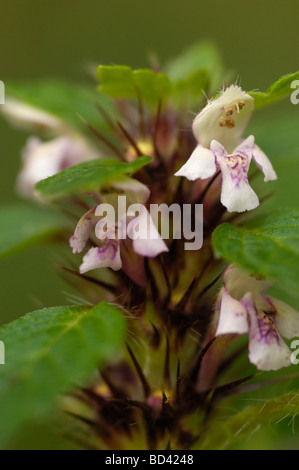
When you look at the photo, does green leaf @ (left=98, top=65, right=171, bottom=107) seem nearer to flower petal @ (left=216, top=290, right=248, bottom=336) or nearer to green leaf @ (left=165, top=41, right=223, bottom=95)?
green leaf @ (left=165, top=41, right=223, bottom=95)

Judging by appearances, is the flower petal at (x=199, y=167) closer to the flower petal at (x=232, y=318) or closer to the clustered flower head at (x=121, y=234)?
the clustered flower head at (x=121, y=234)


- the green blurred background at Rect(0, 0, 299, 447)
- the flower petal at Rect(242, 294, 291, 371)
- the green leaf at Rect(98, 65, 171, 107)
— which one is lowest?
the flower petal at Rect(242, 294, 291, 371)

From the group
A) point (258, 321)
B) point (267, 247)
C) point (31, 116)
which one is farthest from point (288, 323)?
point (31, 116)

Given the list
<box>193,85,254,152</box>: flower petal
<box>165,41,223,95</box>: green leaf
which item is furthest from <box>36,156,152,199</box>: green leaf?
<box>165,41,223,95</box>: green leaf

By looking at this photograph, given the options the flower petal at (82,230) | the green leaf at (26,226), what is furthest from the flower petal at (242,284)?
the green leaf at (26,226)

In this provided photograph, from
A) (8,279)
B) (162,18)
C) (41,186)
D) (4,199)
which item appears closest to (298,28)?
(162,18)

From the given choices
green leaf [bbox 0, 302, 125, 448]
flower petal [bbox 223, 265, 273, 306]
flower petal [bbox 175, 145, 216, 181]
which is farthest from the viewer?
flower petal [bbox 223, 265, 273, 306]
